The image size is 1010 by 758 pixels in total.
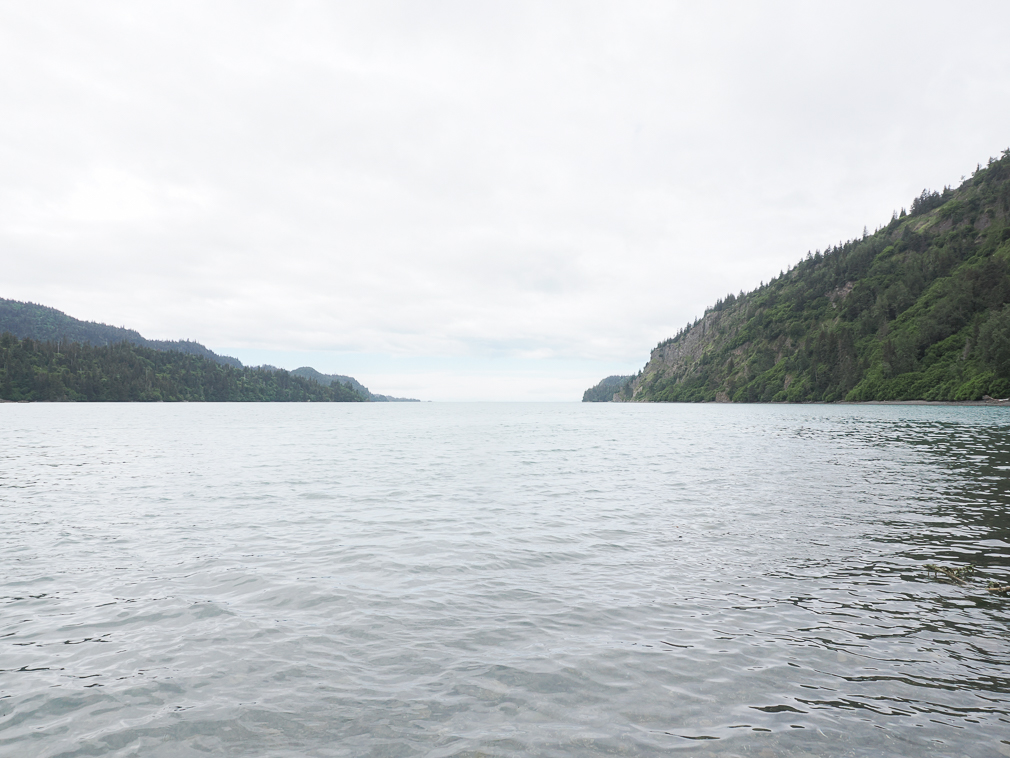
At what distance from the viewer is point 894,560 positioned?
1581 centimetres

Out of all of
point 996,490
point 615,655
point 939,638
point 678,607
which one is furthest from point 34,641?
point 996,490

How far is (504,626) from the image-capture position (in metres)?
11.5

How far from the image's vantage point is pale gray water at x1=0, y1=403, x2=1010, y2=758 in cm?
771

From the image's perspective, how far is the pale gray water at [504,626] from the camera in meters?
7.71

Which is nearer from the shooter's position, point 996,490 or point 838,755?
point 838,755

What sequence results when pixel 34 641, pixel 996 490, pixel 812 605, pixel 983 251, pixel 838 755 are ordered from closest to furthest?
pixel 838 755, pixel 34 641, pixel 812 605, pixel 996 490, pixel 983 251

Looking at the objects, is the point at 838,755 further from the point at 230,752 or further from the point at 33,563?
the point at 33,563

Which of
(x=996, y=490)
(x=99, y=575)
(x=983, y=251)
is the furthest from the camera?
(x=983, y=251)

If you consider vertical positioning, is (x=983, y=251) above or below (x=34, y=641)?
above

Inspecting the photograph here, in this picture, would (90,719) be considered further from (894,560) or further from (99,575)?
(894,560)

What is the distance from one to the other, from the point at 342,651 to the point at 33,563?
12.6 meters

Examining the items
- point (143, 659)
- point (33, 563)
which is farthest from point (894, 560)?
point (33, 563)

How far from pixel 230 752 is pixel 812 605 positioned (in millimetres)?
12339

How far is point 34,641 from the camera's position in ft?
Result: 35.2
